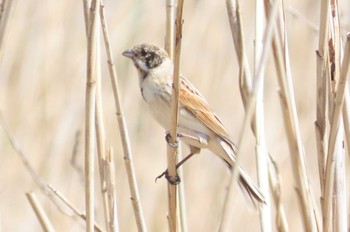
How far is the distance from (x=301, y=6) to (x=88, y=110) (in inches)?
77.3

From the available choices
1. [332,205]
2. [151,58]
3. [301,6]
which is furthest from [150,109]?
[301,6]

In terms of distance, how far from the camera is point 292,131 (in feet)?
5.73

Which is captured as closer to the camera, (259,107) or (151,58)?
(259,107)

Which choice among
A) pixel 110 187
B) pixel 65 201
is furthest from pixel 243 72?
pixel 65 201

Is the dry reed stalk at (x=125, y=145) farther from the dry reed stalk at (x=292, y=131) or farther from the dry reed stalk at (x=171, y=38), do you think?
the dry reed stalk at (x=292, y=131)

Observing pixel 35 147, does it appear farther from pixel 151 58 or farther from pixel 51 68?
pixel 151 58

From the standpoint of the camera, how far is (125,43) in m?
2.95

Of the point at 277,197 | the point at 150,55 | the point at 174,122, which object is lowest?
the point at 277,197

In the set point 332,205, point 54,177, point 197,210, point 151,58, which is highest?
point 151,58

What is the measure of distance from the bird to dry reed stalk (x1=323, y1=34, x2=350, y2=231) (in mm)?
414

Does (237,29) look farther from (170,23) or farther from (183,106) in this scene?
A: (183,106)

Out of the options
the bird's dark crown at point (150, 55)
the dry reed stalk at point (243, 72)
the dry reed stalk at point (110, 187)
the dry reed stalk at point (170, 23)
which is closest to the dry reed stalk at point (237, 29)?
the dry reed stalk at point (243, 72)

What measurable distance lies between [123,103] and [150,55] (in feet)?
2.55

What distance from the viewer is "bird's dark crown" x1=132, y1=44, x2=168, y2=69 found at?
2182 mm
